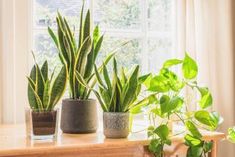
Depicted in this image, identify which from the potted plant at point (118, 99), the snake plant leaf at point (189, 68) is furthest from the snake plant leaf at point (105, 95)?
the snake plant leaf at point (189, 68)

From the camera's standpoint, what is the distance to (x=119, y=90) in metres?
1.51

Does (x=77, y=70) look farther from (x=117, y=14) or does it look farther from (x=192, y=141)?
(x=117, y=14)

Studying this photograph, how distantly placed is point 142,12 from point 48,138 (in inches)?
44.6

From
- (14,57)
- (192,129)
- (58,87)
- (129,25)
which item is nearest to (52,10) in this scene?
(14,57)

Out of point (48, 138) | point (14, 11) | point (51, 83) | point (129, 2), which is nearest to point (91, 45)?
point (51, 83)

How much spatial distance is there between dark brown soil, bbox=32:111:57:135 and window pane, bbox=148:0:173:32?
1.06m

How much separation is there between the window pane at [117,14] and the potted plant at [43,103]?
2.41 ft

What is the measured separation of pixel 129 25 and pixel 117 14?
0.33ft

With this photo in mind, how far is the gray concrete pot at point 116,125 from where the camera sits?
59.1 inches

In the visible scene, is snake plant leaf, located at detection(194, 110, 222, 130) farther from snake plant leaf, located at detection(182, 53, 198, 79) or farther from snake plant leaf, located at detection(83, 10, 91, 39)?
snake plant leaf, located at detection(83, 10, 91, 39)

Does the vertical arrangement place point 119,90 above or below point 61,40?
below

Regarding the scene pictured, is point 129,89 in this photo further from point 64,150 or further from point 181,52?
Result: point 181,52

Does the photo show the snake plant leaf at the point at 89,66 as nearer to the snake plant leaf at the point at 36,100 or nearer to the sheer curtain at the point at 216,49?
the snake plant leaf at the point at 36,100

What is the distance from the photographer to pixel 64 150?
4.36 feet
